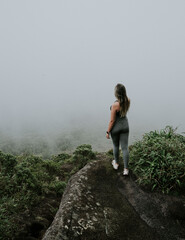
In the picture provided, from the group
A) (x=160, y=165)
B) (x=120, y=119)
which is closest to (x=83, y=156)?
(x=120, y=119)

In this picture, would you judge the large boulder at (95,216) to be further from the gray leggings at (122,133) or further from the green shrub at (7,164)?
the green shrub at (7,164)

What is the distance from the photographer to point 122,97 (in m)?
5.21

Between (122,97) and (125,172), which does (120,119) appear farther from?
(125,172)

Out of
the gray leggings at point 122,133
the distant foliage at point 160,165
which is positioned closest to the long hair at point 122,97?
the gray leggings at point 122,133

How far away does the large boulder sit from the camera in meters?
3.47

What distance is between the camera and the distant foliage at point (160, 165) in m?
5.10

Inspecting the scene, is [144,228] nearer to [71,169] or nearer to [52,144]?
[71,169]

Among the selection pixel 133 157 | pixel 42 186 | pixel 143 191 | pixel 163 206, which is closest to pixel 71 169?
pixel 42 186

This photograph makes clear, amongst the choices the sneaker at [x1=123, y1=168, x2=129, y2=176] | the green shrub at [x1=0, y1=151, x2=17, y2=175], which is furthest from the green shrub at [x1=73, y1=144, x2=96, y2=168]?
the sneaker at [x1=123, y1=168, x2=129, y2=176]

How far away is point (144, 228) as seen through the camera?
403 centimetres

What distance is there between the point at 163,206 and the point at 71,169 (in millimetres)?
6177

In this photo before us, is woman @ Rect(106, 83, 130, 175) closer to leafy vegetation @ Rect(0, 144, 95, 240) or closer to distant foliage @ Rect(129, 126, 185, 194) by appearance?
distant foliage @ Rect(129, 126, 185, 194)

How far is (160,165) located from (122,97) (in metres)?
2.54

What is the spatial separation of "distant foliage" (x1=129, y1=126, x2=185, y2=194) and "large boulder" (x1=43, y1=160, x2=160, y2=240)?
105cm
